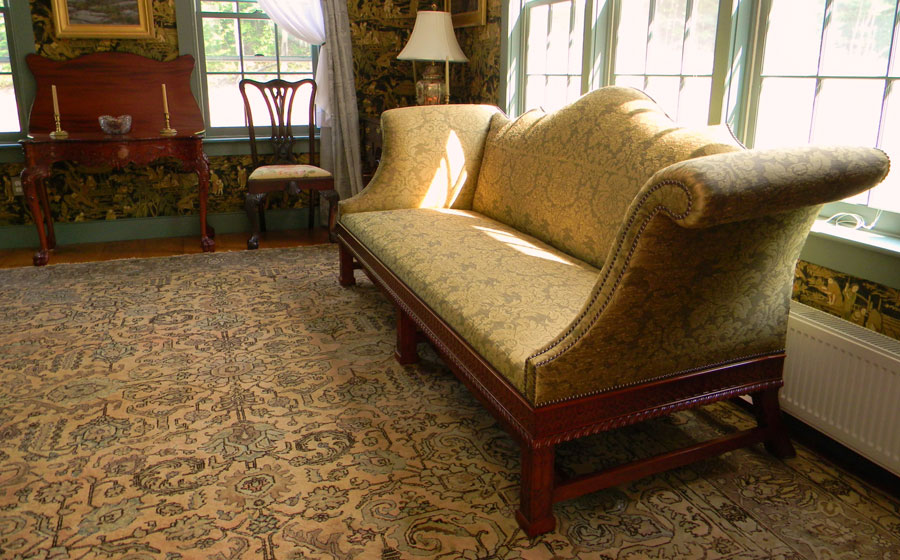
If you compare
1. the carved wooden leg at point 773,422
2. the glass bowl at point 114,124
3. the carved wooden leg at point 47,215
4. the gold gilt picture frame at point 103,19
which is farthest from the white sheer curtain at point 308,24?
the carved wooden leg at point 773,422

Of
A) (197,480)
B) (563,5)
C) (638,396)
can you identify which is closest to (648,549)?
(638,396)

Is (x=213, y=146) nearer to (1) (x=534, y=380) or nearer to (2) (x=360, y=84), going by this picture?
(2) (x=360, y=84)

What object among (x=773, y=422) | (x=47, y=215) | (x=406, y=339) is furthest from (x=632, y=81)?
(x=47, y=215)

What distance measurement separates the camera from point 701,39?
2.61m

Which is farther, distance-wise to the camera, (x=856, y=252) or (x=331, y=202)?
(x=331, y=202)

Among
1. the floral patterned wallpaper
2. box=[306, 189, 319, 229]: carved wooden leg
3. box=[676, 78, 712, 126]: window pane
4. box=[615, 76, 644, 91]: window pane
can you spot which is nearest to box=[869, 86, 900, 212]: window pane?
box=[676, 78, 712, 126]: window pane

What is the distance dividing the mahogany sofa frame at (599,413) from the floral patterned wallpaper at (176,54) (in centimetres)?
276

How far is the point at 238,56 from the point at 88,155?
1278mm

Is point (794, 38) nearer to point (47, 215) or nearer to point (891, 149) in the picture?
point (891, 149)

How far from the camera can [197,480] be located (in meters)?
1.92

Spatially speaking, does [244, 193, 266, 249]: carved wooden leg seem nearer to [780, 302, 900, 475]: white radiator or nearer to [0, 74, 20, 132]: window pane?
[0, 74, 20, 132]: window pane

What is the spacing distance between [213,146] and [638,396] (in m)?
3.86

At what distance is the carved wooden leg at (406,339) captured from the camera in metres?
2.63

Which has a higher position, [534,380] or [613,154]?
[613,154]
